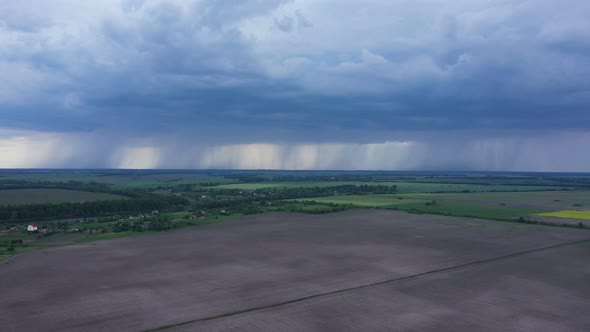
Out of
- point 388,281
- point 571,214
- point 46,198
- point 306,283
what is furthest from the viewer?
point 46,198

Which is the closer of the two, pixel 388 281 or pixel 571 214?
pixel 388 281

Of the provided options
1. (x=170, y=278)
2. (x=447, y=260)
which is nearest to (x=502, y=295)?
(x=447, y=260)

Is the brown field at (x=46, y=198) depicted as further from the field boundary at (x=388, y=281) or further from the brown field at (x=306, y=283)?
the field boundary at (x=388, y=281)

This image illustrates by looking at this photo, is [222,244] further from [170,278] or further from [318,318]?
[318,318]

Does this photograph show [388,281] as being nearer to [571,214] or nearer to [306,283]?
[306,283]

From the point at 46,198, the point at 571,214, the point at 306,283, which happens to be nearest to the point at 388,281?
the point at 306,283

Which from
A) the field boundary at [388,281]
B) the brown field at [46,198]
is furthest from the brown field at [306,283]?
the brown field at [46,198]

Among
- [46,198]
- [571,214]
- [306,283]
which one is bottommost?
[306,283]

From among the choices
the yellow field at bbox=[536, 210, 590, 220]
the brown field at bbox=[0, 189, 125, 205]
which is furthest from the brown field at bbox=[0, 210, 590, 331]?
the brown field at bbox=[0, 189, 125, 205]

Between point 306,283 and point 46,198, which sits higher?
point 46,198
